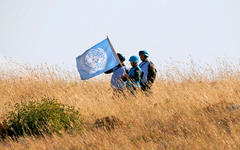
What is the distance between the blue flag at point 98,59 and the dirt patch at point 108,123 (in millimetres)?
1929

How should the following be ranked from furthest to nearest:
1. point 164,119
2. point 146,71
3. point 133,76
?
point 146,71 < point 133,76 < point 164,119

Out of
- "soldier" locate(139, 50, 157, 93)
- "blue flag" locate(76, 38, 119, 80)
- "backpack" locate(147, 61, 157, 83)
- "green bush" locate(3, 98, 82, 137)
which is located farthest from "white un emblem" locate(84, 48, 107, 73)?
"green bush" locate(3, 98, 82, 137)

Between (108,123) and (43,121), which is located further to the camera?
(43,121)

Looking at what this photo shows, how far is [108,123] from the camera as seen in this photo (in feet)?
26.3

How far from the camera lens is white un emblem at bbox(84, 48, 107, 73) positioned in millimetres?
9922

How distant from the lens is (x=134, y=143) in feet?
22.5

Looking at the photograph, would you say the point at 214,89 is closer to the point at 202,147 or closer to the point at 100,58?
the point at 100,58

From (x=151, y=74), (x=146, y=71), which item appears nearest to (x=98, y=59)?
(x=146, y=71)

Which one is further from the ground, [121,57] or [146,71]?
[121,57]

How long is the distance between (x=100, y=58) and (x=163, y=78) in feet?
8.57

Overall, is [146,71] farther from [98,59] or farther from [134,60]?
[98,59]

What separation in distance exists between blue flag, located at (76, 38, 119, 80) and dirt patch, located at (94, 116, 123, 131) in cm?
193

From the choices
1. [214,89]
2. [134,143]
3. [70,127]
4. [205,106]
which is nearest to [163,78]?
[214,89]

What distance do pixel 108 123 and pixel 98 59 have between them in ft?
7.73
